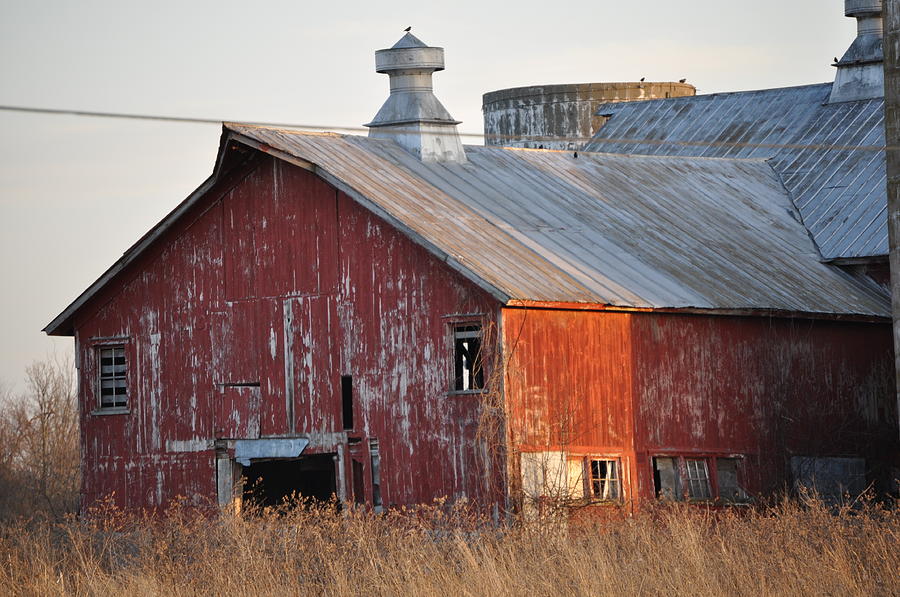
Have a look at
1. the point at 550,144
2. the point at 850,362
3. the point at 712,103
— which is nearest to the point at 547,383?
the point at 850,362

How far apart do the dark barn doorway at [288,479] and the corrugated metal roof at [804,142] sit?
674 cm

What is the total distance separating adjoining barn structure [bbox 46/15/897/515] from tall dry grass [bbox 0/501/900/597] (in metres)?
2.58

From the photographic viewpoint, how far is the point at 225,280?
2109 cm

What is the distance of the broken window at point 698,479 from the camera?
20.5 metres

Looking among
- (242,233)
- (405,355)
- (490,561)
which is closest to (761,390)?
(405,355)

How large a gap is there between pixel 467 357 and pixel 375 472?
192cm

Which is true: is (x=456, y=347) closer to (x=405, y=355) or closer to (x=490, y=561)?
(x=405, y=355)

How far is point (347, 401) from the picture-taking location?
A: 779 inches

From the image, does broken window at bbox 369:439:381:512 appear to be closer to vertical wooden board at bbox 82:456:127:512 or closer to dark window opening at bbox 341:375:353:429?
dark window opening at bbox 341:375:353:429

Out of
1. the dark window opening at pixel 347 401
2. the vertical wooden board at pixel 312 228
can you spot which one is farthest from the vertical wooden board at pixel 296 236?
the dark window opening at pixel 347 401

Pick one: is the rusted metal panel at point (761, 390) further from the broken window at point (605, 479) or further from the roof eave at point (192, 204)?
the roof eave at point (192, 204)

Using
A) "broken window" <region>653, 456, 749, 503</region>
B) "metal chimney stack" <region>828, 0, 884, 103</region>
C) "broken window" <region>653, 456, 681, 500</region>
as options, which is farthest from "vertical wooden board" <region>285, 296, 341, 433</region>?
"metal chimney stack" <region>828, 0, 884, 103</region>

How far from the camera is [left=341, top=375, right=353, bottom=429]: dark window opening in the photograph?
1973 centimetres

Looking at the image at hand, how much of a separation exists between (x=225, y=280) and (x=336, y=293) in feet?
6.63
